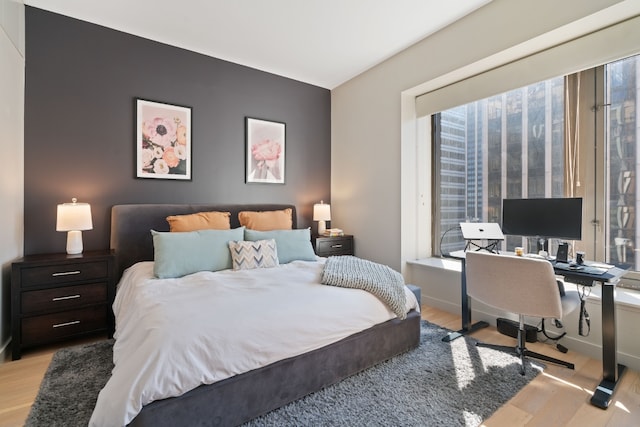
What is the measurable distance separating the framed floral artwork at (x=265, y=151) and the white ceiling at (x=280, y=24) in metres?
0.76

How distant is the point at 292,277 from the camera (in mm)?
2320

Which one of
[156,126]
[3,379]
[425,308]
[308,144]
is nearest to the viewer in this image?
[3,379]

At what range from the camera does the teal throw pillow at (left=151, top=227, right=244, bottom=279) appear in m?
2.41

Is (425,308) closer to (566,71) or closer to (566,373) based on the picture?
(566,373)

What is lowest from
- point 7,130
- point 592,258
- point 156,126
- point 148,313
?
point 148,313

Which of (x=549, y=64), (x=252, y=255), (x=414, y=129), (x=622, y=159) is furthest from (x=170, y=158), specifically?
(x=622, y=159)

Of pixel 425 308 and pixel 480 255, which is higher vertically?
pixel 480 255

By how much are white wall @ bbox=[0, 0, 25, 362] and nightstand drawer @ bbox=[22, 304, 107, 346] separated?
202 millimetres

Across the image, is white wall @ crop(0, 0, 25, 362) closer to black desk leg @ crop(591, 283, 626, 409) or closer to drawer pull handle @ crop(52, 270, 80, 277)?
drawer pull handle @ crop(52, 270, 80, 277)

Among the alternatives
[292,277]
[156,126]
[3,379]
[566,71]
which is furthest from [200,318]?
[566,71]

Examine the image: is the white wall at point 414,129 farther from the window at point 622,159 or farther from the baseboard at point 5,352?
the baseboard at point 5,352

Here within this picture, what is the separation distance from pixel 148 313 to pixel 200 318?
0.33 m

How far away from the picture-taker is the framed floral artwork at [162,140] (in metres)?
3.19

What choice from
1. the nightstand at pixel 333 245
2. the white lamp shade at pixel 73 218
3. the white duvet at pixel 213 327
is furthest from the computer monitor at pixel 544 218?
the white lamp shade at pixel 73 218
